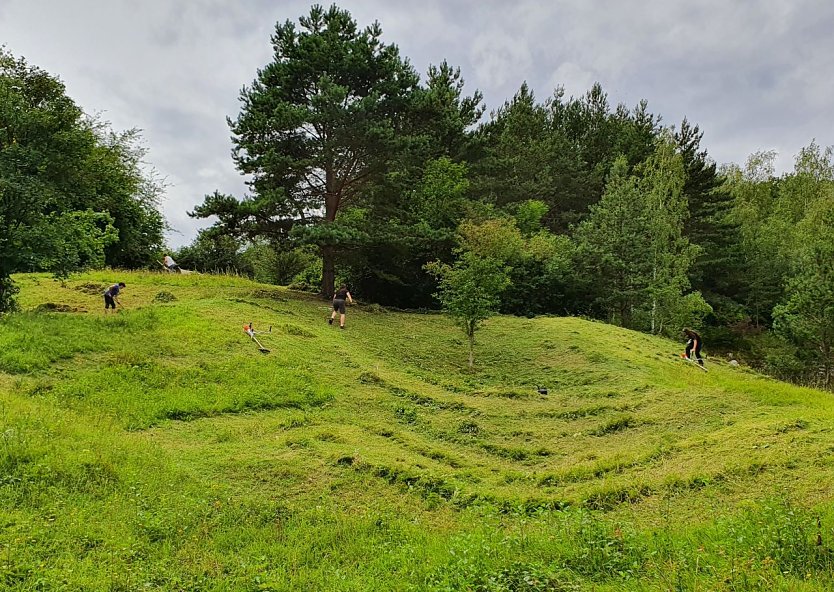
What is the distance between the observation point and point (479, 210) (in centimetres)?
2786

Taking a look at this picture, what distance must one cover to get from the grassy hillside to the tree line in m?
4.93

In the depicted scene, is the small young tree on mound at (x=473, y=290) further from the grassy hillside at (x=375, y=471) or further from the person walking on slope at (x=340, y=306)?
the person walking on slope at (x=340, y=306)

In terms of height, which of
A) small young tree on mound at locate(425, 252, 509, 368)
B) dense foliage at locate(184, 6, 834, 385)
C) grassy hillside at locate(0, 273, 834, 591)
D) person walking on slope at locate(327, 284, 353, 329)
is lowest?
grassy hillside at locate(0, 273, 834, 591)

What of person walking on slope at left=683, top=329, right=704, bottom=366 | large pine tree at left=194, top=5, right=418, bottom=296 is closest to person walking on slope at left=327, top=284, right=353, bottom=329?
large pine tree at left=194, top=5, right=418, bottom=296

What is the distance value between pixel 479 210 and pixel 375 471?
869 inches

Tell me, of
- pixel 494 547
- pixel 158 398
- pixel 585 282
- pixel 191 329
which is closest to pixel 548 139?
pixel 585 282

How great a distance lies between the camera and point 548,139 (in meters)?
36.8

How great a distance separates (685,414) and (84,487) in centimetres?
1004

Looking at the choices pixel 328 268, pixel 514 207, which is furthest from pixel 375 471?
pixel 514 207

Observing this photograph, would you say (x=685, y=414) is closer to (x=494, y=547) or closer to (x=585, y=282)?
(x=494, y=547)

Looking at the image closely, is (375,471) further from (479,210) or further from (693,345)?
(479,210)

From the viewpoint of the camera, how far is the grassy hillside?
4457mm

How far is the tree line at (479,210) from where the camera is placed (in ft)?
67.4

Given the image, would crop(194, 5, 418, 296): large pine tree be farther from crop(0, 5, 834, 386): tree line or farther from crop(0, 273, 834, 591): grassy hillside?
crop(0, 273, 834, 591): grassy hillside
